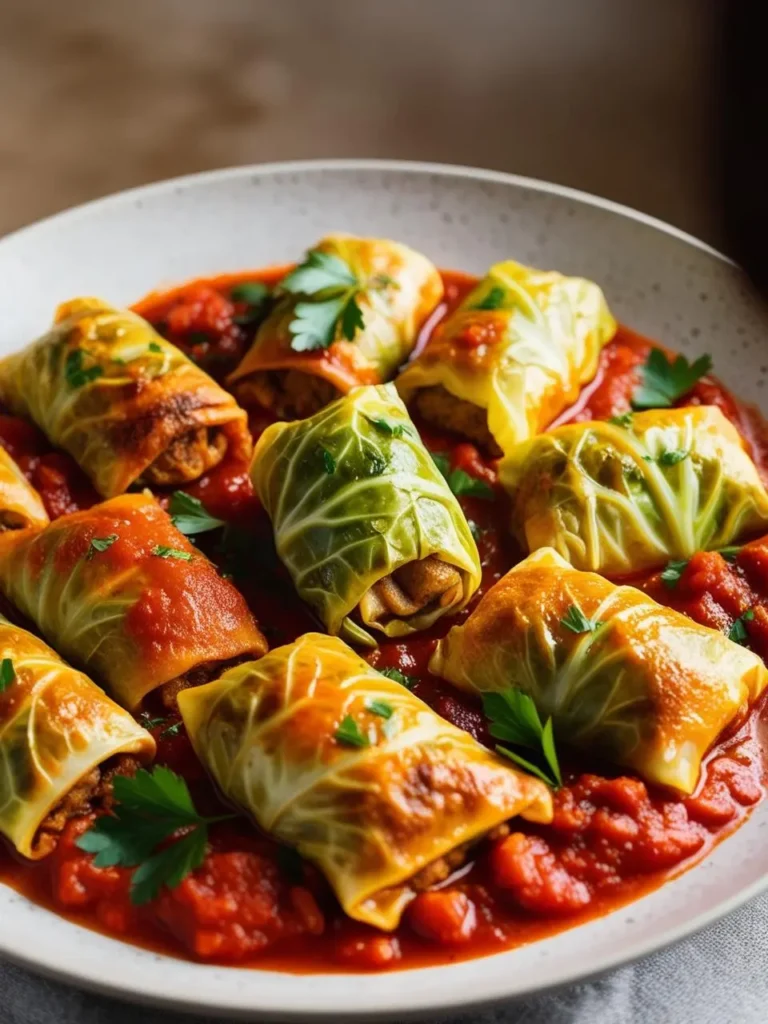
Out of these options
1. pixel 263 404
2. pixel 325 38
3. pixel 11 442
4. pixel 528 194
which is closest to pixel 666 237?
pixel 528 194

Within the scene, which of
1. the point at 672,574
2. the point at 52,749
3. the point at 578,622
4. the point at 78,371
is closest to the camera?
the point at 52,749

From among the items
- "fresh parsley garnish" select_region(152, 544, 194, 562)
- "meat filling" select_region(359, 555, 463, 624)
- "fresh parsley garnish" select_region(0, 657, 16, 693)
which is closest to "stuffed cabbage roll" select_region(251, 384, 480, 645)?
"meat filling" select_region(359, 555, 463, 624)

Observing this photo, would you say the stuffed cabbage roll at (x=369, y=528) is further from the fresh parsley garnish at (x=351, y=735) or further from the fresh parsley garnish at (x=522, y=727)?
the fresh parsley garnish at (x=351, y=735)

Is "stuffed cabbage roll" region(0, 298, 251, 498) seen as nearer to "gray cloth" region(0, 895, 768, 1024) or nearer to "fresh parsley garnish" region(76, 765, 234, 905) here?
"fresh parsley garnish" region(76, 765, 234, 905)

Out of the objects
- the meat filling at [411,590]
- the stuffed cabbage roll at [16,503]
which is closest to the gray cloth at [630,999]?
the meat filling at [411,590]

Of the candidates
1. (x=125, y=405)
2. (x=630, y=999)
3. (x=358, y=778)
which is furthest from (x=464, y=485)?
(x=630, y=999)

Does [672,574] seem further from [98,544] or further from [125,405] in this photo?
[125,405]

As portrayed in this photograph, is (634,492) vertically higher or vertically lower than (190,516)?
higher

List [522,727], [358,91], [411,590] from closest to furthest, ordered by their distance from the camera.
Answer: [522,727], [411,590], [358,91]
